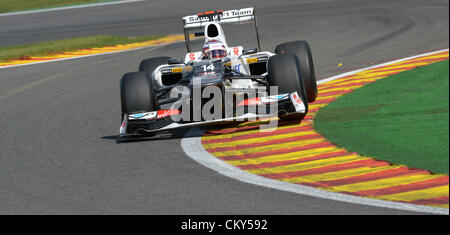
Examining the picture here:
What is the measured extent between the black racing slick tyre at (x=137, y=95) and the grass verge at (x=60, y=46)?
1146 centimetres

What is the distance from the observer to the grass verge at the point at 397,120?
7117mm

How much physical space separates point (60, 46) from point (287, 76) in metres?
13.6

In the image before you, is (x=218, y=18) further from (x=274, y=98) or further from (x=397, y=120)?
(x=397, y=120)

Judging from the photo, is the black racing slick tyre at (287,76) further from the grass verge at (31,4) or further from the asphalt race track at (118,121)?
the grass verge at (31,4)

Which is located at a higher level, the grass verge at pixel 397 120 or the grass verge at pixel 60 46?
the grass verge at pixel 397 120

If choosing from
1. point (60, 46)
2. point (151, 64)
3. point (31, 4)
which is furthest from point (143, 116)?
point (31, 4)

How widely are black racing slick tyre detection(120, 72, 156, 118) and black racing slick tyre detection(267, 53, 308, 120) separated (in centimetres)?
145

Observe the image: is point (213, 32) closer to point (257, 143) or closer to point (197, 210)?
point (257, 143)

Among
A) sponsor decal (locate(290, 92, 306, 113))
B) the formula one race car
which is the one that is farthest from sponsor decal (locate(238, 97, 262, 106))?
sponsor decal (locate(290, 92, 306, 113))

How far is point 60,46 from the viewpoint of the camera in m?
21.4

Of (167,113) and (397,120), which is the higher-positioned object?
(167,113)

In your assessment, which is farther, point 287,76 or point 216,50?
point 216,50

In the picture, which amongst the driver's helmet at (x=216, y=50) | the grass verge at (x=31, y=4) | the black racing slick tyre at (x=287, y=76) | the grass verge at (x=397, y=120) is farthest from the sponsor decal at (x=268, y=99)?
the grass verge at (x=31, y=4)

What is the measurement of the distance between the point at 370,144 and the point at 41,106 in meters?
6.63
